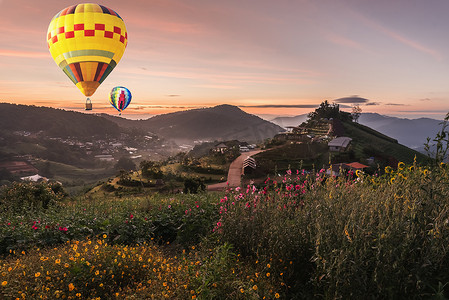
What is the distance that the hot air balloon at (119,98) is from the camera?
123 feet

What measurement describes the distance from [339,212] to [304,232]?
622 millimetres

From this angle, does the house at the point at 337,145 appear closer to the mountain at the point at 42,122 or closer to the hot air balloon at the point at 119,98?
the hot air balloon at the point at 119,98

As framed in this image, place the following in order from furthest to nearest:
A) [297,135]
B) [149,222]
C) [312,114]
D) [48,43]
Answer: [312,114]
[297,135]
[48,43]
[149,222]

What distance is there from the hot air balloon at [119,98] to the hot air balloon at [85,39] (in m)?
16.3

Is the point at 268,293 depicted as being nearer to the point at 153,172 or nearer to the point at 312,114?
the point at 153,172

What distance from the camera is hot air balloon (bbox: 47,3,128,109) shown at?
762 inches

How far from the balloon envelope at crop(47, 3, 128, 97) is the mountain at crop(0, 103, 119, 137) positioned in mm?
187368

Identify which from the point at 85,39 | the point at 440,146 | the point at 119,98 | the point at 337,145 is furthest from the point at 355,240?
the point at 337,145

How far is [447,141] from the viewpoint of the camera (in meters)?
4.35

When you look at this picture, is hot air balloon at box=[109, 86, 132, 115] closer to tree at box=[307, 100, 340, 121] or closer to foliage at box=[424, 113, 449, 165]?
foliage at box=[424, 113, 449, 165]

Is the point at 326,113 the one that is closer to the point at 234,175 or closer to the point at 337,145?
the point at 337,145

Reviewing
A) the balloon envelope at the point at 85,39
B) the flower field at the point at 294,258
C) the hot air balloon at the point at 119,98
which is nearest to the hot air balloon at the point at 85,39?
the balloon envelope at the point at 85,39

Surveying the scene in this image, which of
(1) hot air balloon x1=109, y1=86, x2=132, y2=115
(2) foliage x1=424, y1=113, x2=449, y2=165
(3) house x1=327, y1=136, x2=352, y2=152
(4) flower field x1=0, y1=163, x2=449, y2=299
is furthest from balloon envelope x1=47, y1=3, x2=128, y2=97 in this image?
(3) house x1=327, y1=136, x2=352, y2=152

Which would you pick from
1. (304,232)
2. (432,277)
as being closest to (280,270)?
(304,232)
